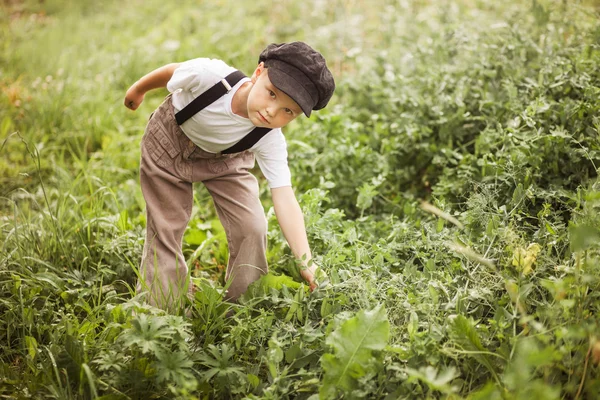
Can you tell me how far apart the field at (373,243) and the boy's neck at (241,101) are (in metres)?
0.63

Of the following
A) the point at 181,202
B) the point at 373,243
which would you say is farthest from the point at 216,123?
the point at 373,243

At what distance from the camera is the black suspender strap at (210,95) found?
7.42 ft

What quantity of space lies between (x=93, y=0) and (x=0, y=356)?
6560mm

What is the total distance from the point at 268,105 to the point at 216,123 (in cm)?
32

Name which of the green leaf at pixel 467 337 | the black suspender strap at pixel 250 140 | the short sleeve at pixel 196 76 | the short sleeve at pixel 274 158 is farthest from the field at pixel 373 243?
the short sleeve at pixel 196 76

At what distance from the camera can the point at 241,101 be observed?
7.33ft

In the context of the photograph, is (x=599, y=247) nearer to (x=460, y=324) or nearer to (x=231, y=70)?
(x=460, y=324)

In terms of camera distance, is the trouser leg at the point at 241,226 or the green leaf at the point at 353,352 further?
the trouser leg at the point at 241,226

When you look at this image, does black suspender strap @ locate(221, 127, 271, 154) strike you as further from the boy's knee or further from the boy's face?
the boy's knee

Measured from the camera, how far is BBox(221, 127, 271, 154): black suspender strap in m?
2.30

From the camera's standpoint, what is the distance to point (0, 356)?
7.08ft

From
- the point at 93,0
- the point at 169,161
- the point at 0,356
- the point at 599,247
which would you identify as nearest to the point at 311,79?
the point at 169,161

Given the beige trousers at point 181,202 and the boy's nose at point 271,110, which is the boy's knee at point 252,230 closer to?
the beige trousers at point 181,202

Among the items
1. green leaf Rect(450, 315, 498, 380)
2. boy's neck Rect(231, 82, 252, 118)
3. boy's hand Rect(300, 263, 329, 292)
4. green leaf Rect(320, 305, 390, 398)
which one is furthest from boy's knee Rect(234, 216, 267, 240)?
green leaf Rect(450, 315, 498, 380)
